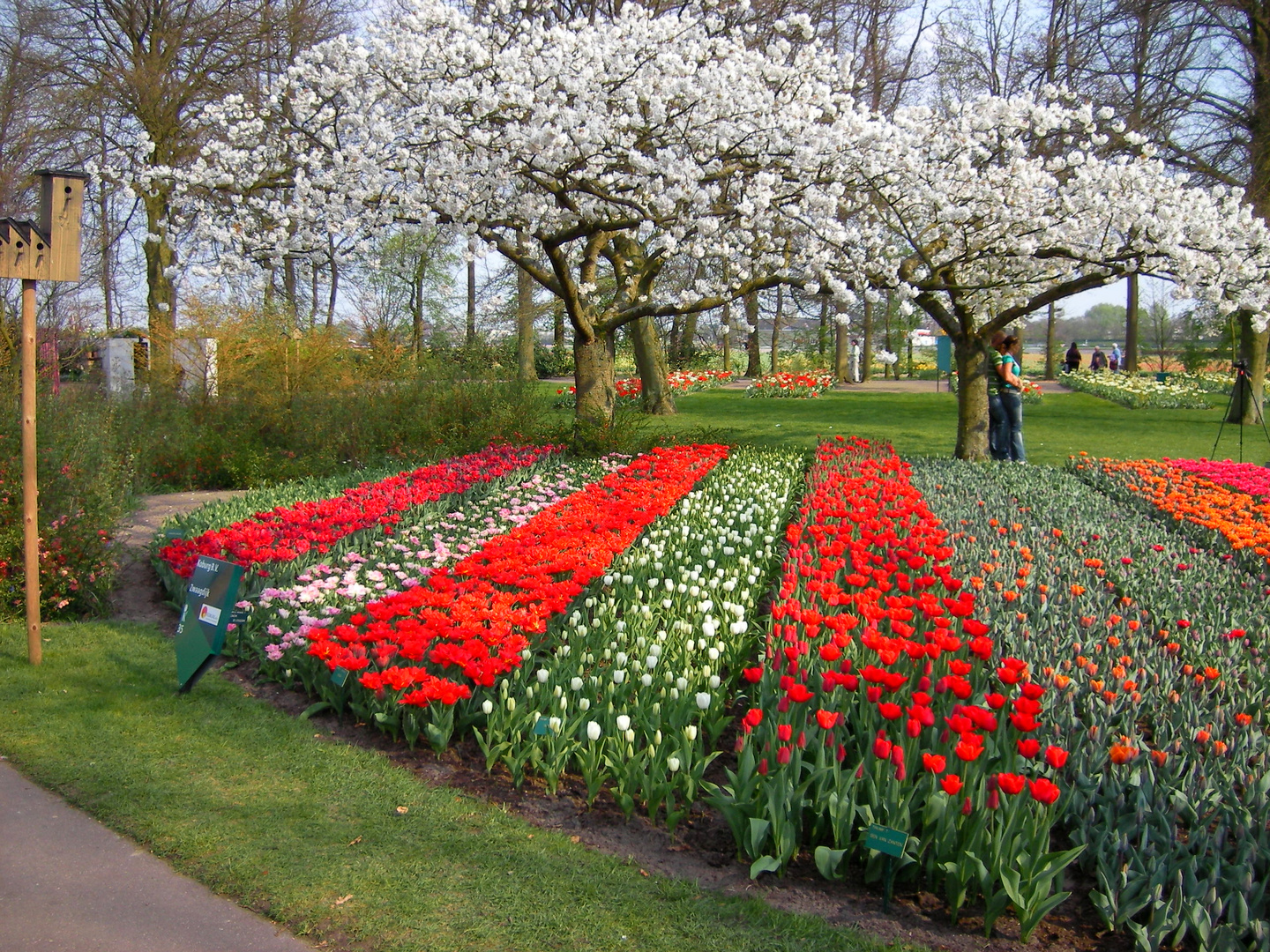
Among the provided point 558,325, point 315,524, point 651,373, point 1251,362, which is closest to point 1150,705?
point 315,524

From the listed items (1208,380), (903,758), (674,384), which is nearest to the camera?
(903,758)

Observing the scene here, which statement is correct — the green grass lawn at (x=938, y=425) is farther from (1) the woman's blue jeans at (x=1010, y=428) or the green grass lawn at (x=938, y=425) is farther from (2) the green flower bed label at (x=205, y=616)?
(2) the green flower bed label at (x=205, y=616)

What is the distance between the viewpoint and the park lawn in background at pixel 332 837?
2775 mm

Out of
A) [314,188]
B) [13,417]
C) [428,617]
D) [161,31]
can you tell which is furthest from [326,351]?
[161,31]

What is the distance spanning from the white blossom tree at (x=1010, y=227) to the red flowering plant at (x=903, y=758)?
6951 millimetres

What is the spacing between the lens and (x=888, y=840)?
2656 mm

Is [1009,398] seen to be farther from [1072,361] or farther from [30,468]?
[1072,361]

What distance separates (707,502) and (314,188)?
20.8ft

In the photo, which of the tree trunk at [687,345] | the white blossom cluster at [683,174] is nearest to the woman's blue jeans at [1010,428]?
the white blossom cluster at [683,174]

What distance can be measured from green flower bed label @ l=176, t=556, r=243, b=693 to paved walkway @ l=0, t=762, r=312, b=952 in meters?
0.96

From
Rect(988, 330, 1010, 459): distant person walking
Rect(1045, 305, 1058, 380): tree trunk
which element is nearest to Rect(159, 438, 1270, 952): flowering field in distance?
Rect(988, 330, 1010, 459): distant person walking

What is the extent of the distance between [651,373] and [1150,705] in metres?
15.0

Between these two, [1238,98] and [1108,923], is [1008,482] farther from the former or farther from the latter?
[1238,98]

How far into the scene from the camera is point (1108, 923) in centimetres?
273
